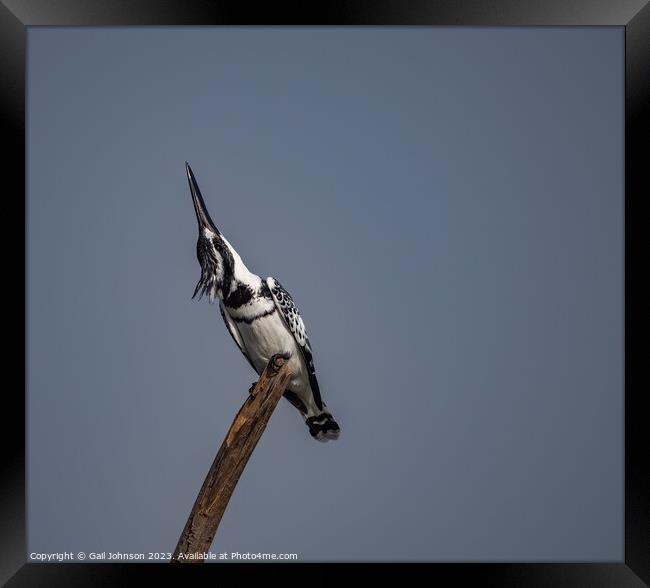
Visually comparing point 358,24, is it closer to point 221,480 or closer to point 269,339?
point 269,339

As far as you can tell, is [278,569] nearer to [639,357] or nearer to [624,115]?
[639,357]

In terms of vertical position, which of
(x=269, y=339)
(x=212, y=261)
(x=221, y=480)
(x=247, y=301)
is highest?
(x=212, y=261)

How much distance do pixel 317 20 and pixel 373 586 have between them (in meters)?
2.60

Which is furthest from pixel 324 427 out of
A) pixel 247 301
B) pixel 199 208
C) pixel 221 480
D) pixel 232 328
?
pixel 199 208

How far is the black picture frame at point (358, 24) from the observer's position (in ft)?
10.8

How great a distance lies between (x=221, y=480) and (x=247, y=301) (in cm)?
109

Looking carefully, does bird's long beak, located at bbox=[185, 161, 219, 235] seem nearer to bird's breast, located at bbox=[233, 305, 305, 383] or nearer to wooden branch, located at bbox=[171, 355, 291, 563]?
bird's breast, located at bbox=[233, 305, 305, 383]

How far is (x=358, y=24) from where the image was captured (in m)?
3.30

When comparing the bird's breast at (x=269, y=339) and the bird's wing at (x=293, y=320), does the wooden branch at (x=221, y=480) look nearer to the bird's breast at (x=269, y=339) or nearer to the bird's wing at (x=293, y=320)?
the bird's breast at (x=269, y=339)

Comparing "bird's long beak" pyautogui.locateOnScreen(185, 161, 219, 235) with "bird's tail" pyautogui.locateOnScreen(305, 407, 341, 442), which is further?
"bird's tail" pyautogui.locateOnScreen(305, 407, 341, 442)

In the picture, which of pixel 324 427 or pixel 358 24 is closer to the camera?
pixel 358 24

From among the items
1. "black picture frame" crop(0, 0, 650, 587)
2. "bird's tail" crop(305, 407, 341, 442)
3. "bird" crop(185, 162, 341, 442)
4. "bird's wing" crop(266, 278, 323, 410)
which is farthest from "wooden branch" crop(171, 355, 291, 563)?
"bird's tail" crop(305, 407, 341, 442)

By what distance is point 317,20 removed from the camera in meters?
3.32

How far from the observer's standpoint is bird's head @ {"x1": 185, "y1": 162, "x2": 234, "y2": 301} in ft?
13.2
